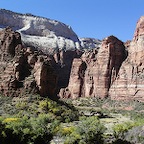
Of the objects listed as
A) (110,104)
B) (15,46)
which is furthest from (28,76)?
(110,104)

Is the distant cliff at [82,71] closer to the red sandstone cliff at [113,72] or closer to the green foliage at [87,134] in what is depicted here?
the red sandstone cliff at [113,72]

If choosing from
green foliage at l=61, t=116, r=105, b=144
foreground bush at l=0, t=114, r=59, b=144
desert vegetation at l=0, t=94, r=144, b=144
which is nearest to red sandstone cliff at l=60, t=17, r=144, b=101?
desert vegetation at l=0, t=94, r=144, b=144

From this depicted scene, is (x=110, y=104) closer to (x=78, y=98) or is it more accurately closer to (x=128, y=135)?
(x=78, y=98)

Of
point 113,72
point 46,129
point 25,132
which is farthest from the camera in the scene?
point 113,72

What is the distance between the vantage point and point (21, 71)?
83.9 meters

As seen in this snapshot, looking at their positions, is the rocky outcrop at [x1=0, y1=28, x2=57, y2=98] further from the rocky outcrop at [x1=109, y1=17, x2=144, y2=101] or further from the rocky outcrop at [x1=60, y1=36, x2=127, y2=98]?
the rocky outcrop at [x1=60, y1=36, x2=127, y2=98]

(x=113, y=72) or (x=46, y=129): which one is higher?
(x=113, y=72)

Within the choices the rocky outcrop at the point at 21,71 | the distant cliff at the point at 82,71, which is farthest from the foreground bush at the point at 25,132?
the distant cliff at the point at 82,71

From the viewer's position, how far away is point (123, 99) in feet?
440

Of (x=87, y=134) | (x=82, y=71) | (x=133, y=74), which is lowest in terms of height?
(x=87, y=134)

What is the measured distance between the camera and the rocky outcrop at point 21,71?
8088 centimetres

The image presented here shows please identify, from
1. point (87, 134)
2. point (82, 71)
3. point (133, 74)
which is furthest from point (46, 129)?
point (82, 71)

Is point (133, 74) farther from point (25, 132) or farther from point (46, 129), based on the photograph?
point (25, 132)

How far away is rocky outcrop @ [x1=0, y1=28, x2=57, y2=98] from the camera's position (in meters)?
80.9
